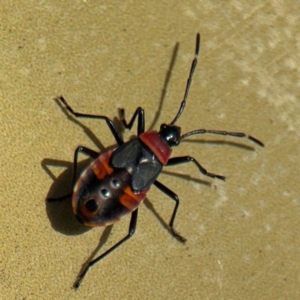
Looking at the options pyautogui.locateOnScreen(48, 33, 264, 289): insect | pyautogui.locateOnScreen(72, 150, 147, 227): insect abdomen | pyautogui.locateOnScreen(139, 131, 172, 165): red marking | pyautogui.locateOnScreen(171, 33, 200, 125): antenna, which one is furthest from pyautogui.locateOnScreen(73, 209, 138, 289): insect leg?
pyautogui.locateOnScreen(171, 33, 200, 125): antenna

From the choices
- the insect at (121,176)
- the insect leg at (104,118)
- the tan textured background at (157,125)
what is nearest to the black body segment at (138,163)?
the insect at (121,176)

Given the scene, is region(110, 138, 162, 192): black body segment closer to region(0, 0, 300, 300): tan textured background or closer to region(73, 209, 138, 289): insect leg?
region(73, 209, 138, 289): insect leg

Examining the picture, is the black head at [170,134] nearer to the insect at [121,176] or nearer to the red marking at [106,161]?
the insect at [121,176]

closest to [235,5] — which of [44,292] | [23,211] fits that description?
[23,211]

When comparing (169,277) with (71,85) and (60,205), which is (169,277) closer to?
Answer: (60,205)

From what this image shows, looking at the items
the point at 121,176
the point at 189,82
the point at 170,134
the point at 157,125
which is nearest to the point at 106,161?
the point at 121,176

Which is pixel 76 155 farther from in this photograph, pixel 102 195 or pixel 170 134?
pixel 170 134

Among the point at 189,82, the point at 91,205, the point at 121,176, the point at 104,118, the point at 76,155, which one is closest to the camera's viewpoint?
the point at 91,205

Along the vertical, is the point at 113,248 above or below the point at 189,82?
below
